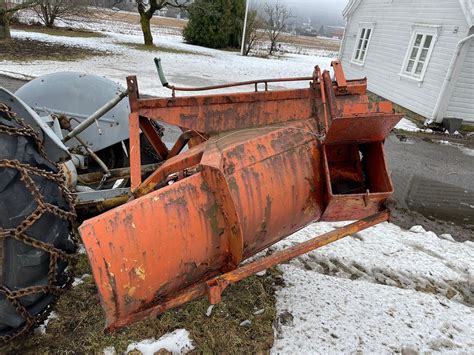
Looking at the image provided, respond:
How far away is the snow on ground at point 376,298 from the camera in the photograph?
250 centimetres

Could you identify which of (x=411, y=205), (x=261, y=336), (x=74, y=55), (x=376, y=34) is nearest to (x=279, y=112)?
(x=261, y=336)

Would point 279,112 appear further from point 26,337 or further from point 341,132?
point 26,337

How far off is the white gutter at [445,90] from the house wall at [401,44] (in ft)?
0.73

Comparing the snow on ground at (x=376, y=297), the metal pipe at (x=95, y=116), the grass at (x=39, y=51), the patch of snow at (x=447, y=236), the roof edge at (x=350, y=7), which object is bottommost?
the grass at (x=39, y=51)

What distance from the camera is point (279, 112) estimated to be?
2275mm

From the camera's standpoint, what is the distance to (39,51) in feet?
49.2

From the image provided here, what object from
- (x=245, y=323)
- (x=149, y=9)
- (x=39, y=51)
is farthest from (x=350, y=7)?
(x=245, y=323)

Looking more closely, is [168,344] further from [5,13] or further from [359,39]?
[5,13]

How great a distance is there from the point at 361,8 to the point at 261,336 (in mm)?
16887

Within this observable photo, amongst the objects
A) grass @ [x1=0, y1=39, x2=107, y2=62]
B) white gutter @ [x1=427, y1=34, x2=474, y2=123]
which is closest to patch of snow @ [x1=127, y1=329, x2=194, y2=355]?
white gutter @ [x1=427, y1=34, x2=474, y2=123]

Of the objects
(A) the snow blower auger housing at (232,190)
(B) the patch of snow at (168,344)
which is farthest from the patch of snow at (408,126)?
(B) the patch of snow at (168,344)

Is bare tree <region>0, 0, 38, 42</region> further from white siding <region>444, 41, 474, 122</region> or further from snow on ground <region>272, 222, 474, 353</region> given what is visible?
snow on ground <region>272, 222, 474, 353</region>

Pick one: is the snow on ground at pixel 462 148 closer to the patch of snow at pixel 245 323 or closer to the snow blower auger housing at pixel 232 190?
the snow blower auger housing at pixel 232 190

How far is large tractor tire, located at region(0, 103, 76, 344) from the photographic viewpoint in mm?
1651
